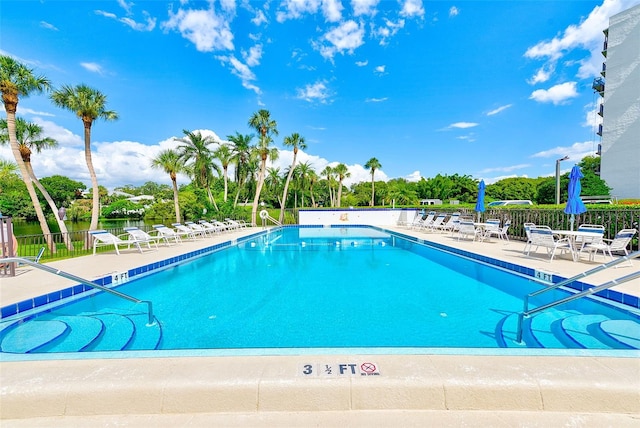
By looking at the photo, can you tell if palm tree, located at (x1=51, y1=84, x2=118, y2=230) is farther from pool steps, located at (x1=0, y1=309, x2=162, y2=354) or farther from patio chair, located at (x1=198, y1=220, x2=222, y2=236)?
pool steps, located at (x1=0, y1=309, x2=162, y2=354)

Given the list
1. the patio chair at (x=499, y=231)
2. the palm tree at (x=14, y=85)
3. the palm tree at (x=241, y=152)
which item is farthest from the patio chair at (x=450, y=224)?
the palm tree at (x=14, y=85)

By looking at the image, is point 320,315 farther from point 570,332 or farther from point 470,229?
point 470,229

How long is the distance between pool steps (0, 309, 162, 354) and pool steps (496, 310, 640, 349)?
430 centimetres

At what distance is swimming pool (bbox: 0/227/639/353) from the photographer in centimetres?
327

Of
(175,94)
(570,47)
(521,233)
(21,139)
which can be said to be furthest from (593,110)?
(21,139)

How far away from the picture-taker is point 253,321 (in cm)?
398

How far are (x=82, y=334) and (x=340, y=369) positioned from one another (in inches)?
Result: 132

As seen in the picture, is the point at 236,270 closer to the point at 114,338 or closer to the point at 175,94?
the point at 114,338

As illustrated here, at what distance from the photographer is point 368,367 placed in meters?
2.12

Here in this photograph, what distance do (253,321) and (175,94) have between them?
19837 mm

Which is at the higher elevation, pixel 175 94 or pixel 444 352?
pixel 175 94

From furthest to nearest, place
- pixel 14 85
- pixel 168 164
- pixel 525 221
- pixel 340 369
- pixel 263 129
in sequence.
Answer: pixel 263 129 < pixel 168 164 < pixel 525 221 < pixel 14 85 < pixel 340 369

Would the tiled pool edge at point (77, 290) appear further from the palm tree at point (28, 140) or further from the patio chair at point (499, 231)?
the patio chair at point (499, 231)

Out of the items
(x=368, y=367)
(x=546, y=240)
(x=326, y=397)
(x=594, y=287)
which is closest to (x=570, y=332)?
(x=594, y=287)
